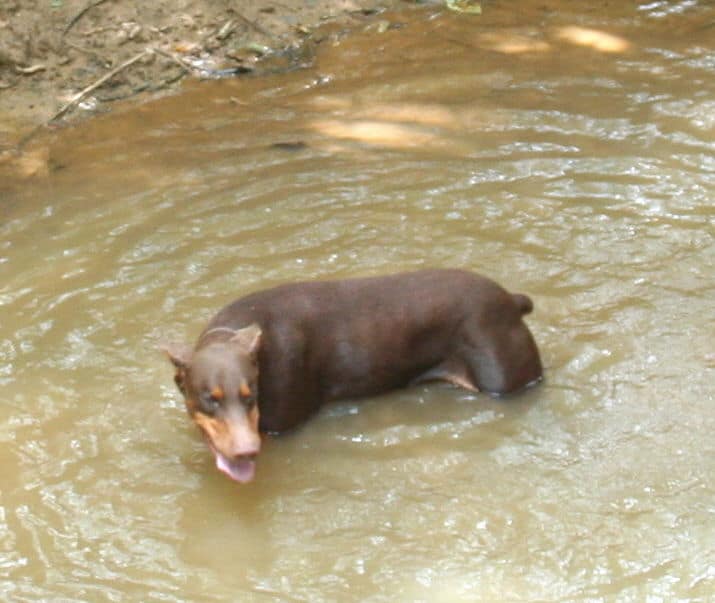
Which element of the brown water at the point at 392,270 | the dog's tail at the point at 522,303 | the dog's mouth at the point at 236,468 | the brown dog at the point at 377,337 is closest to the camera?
the brown water at the point at 392,270

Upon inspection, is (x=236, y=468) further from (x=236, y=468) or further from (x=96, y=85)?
(x=96, y=85)

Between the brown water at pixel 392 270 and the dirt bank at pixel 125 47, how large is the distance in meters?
0.40

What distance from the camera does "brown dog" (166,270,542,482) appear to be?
6.59 m

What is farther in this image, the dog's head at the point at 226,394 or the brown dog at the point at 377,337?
the brown dog at the point at 377,337

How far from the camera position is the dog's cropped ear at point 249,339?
624cm

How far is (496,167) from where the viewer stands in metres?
9.15

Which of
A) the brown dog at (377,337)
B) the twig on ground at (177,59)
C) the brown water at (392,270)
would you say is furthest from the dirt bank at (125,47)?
the brown dog at (377,337)

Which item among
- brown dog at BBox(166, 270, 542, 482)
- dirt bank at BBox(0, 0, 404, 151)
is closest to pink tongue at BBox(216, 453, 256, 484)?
brown dog at BBox(166, 270, 542, 482)

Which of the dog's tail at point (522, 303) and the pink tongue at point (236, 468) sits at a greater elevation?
the dog's tail at point (522, 303)

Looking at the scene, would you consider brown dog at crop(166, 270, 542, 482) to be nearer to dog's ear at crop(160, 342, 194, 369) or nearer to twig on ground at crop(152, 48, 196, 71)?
dog's ear at crop(160, 342, 194, 369)

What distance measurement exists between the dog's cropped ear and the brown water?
650mm

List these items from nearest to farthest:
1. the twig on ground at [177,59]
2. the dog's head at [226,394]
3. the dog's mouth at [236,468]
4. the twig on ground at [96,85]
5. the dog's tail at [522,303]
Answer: the dog's head at [226,394] < the dog's mouth at [236,468] < the dog's tail at [522,303] < the twig on ground at [96,85] < the twig on ground at [177,59]

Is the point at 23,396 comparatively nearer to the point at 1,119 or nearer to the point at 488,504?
the point at 488,504

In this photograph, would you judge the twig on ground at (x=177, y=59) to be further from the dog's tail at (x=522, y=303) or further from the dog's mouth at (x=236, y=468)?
the dog's mouth at (x=236, y=468)
